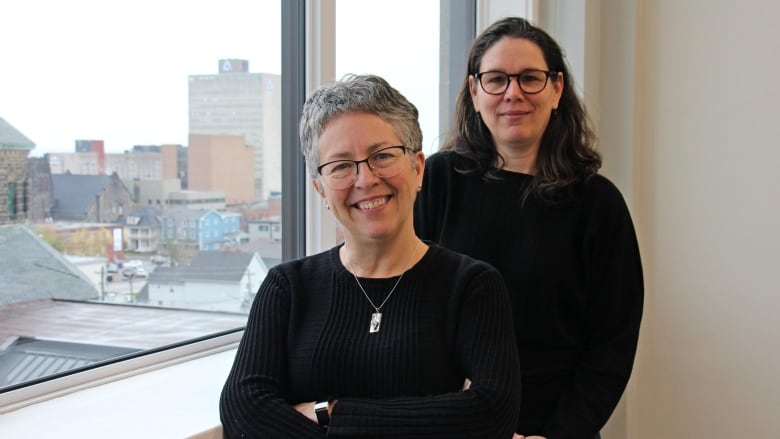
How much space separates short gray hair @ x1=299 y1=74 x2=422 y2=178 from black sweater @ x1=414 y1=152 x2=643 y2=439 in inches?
16.7

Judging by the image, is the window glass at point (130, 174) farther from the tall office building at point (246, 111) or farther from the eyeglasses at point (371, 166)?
the eyeglasses at point (371, 166)

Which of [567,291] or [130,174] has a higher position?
[130,174]

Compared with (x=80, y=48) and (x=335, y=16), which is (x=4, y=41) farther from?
(x=335, y=16)

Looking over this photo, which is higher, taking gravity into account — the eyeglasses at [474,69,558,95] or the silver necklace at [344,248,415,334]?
the eyeglasses at [474,69,558,95]

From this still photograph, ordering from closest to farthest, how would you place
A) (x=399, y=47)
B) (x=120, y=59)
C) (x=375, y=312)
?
1. (x=375, y=312)
2. (x=120, y=59)
3. (x=399, y=47)

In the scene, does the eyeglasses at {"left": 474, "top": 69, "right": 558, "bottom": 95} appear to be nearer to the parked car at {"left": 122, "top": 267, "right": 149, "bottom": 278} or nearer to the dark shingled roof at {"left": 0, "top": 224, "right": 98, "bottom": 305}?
the parked car at {"left": 122, "top": 267, "right": 149, "bottom": 278}

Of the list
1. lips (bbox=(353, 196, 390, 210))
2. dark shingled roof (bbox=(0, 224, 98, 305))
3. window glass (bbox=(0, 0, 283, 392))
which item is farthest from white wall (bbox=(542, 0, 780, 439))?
dark shingled roof (bbox=(0, 224, 98, 305))

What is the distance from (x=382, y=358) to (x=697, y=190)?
72.7 inches

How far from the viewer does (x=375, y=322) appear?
132 centimetres

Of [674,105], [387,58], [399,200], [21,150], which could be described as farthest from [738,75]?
[21,150]

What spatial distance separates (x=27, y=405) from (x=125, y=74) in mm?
743

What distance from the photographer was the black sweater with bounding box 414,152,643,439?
164cm

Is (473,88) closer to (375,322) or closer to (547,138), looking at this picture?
(547,138)

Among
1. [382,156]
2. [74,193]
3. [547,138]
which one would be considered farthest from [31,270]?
[547,138]
